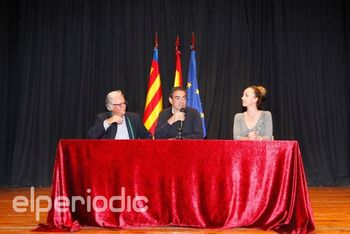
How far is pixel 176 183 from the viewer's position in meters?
2.96

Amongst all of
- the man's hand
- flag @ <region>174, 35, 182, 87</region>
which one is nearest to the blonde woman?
the man's hand

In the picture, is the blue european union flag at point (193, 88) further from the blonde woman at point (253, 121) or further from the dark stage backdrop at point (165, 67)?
the blonde woman at point (253, 121)

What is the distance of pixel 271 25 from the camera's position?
21.1ft

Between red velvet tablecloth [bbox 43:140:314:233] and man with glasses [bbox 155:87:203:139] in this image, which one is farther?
man with glasses [bbox 155:87:203:139]

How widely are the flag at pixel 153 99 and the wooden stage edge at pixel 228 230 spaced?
65.6 inches

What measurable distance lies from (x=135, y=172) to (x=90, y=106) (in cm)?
357

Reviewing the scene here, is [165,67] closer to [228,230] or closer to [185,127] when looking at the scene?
[185,127]

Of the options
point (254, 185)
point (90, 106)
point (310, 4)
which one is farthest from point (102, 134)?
point (310, 4)

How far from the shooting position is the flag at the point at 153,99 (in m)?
5.52

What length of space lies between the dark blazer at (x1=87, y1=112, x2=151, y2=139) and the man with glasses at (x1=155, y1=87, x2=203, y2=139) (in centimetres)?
21

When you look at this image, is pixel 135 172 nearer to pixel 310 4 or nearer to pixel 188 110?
pixel 188 110

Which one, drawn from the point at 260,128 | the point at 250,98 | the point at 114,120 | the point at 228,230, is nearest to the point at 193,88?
the point at 250,98

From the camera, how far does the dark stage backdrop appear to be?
6.32 m

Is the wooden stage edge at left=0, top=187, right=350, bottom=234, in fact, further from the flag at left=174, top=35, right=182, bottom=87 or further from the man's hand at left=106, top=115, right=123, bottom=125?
the flag at left=174, top=35, right=182, bottom=87
